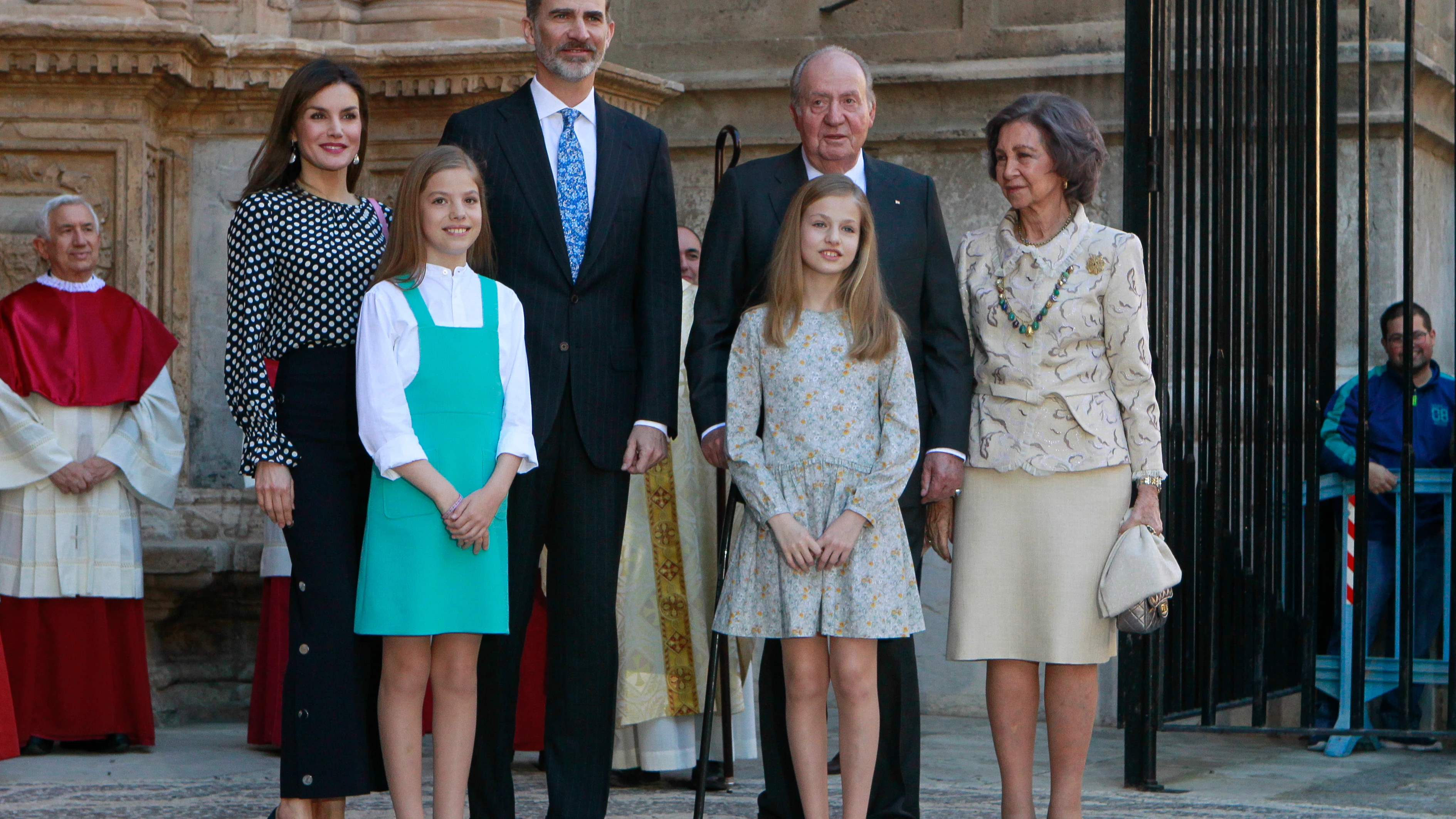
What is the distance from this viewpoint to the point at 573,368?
385cm

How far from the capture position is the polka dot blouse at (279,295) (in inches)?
143

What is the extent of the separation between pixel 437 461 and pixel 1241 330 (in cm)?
284

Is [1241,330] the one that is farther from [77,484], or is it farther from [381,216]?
[77,484]

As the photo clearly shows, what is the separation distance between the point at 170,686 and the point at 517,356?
333cm

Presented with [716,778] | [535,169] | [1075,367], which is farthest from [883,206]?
[716,778]

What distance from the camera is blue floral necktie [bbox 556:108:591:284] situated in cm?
389

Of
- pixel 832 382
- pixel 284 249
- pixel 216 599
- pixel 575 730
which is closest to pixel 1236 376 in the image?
pixel 832 382

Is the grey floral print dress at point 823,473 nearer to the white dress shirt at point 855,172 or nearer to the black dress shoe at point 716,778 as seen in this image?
the white dress shirt at point 855,172

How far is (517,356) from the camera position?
12.0 feet

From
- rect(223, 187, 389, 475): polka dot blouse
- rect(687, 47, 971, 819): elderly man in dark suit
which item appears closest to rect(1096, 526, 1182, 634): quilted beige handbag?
rect(687, 47, 971, 819): elderly man in dark suit

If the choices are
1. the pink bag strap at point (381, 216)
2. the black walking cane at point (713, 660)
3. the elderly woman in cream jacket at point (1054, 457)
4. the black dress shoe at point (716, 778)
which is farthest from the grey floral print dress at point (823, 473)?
the black dress shoe at point (716, 778)

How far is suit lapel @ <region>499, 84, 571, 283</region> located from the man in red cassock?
2.49m

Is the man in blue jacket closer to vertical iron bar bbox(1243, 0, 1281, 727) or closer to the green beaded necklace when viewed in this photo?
vertical iron bar bbox(1243, 0, 1281, 727)

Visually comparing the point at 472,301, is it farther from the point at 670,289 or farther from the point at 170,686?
the point at 170,686
